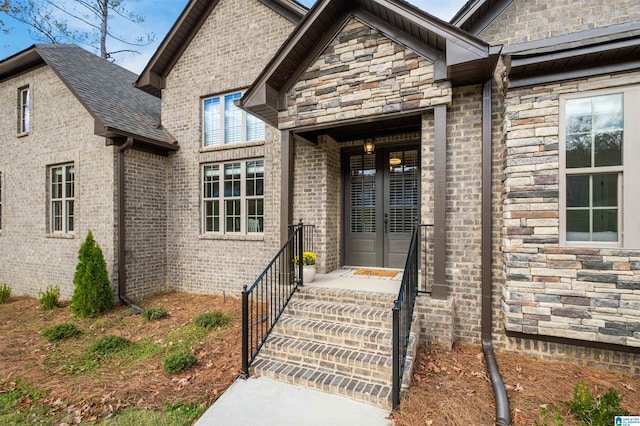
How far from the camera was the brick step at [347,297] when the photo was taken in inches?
159

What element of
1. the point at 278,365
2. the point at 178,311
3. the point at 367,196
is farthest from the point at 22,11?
the point at 278,365

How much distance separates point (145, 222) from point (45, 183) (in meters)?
3.06

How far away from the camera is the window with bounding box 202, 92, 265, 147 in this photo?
22.5 ft

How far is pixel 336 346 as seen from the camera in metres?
3.67

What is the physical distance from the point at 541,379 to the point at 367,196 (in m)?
3.78

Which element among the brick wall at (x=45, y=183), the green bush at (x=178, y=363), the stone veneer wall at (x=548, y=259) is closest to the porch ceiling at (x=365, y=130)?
the stone veneer wall at (x=548, y=259)

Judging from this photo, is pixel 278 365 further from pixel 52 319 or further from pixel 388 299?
pixel 52 319

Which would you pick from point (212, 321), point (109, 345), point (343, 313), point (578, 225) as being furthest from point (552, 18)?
point (109, 345)

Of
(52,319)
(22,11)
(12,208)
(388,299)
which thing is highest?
(22,11)

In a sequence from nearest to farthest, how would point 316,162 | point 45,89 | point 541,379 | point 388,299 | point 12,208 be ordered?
point 541,379 < point 388,299 < point 316,162 < point 45,89 < point 12,208

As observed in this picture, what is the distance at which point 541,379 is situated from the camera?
3373 mm

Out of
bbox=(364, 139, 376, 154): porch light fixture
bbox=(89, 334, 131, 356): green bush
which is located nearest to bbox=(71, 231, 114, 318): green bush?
bbox=(89, 334, 131, 356): green bush

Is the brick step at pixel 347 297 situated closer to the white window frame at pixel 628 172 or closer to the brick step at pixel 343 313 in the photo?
the brick step at pixel 343 313

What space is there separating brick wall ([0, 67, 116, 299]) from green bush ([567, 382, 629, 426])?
25.7 ft
